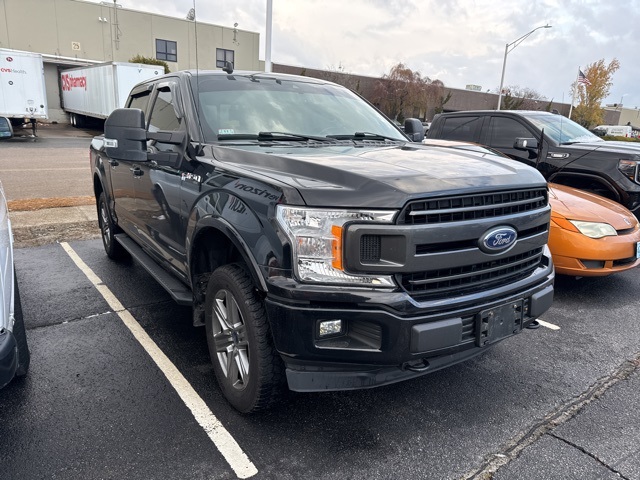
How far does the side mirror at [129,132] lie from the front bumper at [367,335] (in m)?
1.81

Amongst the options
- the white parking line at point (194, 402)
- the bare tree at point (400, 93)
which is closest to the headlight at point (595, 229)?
the white parking line at point (194, 402)

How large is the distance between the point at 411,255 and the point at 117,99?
24304 millimetres

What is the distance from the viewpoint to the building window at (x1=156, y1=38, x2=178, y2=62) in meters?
37.6

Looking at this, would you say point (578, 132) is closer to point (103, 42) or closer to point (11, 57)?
point (11, 57)

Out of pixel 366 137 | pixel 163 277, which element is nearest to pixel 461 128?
pixel 366 137

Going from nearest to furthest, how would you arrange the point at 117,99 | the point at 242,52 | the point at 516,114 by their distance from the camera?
the point at 516,114, the point at 117,99, the point at 242,52

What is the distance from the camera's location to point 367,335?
232 cm

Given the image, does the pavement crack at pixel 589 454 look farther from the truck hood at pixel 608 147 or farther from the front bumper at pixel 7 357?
the truck hood at pixel 608 147

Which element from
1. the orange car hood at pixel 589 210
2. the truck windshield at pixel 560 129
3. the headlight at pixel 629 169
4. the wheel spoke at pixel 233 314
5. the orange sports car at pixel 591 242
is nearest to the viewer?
the wheel spoke at pixel 233 314

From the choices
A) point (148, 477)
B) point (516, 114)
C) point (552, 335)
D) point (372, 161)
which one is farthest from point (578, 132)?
point (148, 477)

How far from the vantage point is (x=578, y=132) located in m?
7.64

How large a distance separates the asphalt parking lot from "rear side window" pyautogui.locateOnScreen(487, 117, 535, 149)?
4017 millimetres

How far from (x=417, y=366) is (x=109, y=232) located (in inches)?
174

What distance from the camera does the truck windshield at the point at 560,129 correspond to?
23.5 feet
